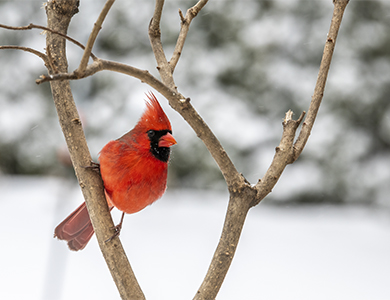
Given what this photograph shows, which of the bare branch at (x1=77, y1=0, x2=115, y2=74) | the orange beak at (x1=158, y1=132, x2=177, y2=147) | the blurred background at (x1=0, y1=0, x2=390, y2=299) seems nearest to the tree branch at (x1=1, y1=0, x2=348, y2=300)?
the bare branch at (x1=77, y1=0, x2=115, y2=74)

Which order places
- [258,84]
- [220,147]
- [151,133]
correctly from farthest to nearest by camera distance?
[258,84], [151,133], [220,147]

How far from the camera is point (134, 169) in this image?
3.25ft

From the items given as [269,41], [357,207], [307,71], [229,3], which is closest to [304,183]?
[357,207]

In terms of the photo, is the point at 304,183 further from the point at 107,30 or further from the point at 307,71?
the point at 107,30

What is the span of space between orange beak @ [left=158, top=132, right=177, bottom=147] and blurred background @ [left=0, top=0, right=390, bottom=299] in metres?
1.78

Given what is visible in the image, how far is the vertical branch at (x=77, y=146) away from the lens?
2.75 ft

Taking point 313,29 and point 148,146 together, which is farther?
point 313,29

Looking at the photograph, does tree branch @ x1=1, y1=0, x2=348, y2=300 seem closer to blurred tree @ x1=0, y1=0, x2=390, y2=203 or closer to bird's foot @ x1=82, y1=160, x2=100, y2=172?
bird's foot @ x1=82, y1=160, x2=100, y2=172

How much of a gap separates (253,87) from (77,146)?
2223 mm

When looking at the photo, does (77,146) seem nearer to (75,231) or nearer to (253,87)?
(75,231)

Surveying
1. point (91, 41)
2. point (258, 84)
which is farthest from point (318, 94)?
point (258, 84)

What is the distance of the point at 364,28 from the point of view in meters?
2.87

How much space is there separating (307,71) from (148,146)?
213 centimetres

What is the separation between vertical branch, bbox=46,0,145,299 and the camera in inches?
33.0
